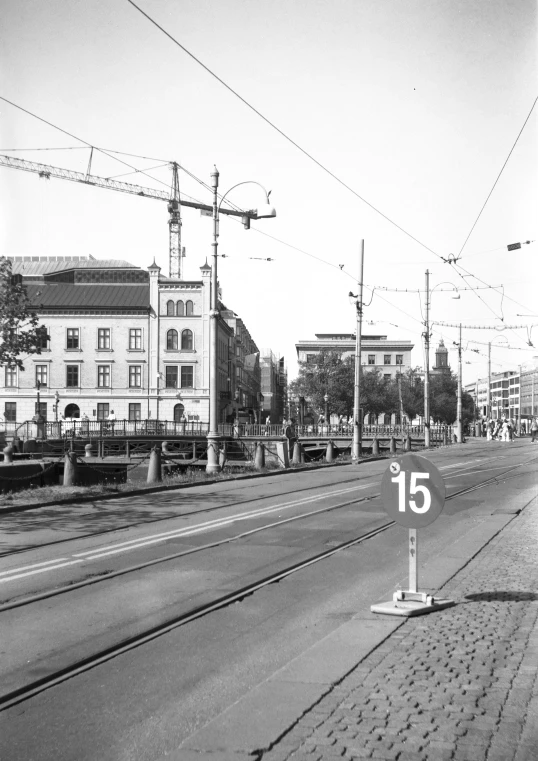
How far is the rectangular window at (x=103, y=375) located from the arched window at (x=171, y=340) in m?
5.54

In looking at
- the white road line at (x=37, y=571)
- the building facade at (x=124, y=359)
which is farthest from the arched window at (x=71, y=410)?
the white road line at (x=37, y=571)

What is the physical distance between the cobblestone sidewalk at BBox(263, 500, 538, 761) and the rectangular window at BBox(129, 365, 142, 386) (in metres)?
→ 64.5

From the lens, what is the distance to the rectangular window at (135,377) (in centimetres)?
7062

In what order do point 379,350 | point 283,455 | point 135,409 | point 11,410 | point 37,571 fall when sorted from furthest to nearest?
1. point 379,350
2. point 135,409
3. point 11,410
4. point 283,455
5. point 37,571

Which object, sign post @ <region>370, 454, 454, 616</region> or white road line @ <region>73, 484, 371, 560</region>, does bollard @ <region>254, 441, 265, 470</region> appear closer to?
white road line @ <region>73, 484, 371, 560</region>

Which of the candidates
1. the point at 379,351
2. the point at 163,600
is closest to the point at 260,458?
the point at 163,600

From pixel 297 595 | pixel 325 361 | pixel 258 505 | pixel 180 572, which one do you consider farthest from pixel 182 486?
pixel 325 361

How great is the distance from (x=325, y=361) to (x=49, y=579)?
73.1 meters

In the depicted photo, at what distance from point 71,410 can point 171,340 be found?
1043 cm

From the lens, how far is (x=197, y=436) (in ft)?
175

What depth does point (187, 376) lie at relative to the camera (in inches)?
2783

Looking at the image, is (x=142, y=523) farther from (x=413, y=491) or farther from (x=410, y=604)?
(x=413, y=491)

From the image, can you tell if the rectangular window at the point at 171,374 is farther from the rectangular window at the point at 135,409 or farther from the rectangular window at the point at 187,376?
the rectangular window at the point at 135,409

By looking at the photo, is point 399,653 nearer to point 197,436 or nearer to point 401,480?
point 401,480
